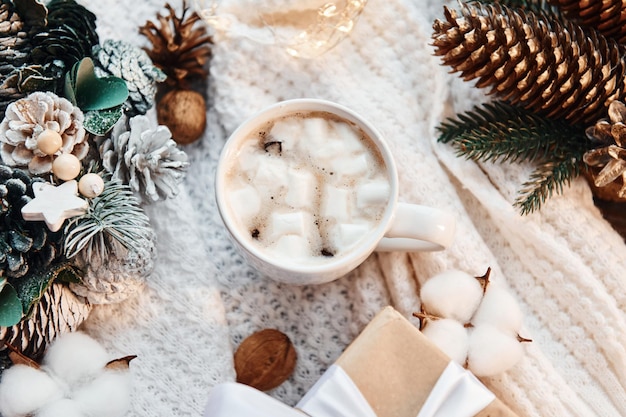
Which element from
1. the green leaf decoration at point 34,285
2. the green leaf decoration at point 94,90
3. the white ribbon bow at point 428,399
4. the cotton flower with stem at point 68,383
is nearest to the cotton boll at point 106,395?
the cotton flower with stem at point 68,383

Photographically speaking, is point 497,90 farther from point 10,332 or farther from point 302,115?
point 10,332

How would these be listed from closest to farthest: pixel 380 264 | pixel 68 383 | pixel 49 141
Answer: pixel 49 141
pixel 68 383
pixel 380 264

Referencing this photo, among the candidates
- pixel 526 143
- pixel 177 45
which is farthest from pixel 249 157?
pixel 526 143

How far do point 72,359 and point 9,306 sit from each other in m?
0.12

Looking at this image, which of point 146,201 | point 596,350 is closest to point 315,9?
point 146,201

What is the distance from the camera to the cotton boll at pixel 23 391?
2.51 feet

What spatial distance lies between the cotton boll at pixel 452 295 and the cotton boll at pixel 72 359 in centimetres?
41

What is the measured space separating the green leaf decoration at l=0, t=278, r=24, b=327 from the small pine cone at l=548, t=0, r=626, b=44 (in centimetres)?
73

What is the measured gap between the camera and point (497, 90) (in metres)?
0.85

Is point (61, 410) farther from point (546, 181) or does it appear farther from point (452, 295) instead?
point (546, 181)

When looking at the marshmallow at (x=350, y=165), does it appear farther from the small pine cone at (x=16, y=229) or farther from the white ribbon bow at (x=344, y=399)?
the small pine cone at (x=16, y=229)

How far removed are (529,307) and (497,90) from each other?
0.30 meters

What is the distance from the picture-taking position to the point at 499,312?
84 cm

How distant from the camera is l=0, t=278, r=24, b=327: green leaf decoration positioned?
716 millimetres
